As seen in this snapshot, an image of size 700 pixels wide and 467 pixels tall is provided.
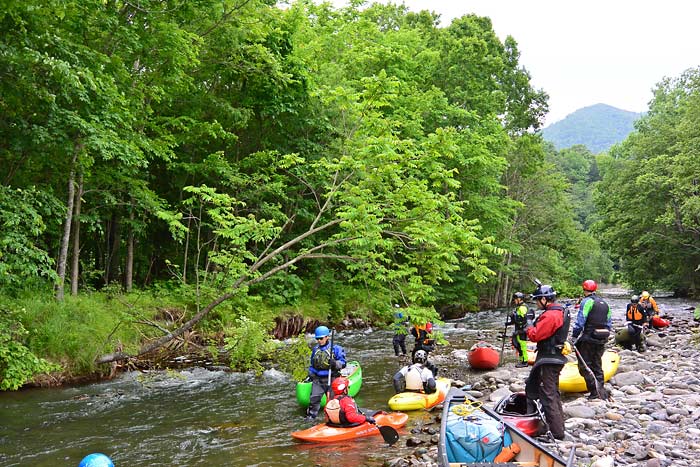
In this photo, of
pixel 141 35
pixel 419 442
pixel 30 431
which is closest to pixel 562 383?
pixel 419 442

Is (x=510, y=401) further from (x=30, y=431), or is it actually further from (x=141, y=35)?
(x=141, y=35)

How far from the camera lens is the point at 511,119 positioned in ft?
108

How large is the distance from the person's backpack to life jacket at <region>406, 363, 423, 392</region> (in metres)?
3.94

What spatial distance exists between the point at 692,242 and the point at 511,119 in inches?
529

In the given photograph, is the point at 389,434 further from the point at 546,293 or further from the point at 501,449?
the point at 546,293

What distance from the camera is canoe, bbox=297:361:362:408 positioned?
9.59 m

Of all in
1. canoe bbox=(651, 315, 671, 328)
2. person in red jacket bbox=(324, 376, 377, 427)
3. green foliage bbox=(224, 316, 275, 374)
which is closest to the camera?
person in red jacket bbox=(324, 376, 377, 427)

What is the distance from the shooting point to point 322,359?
9297mm

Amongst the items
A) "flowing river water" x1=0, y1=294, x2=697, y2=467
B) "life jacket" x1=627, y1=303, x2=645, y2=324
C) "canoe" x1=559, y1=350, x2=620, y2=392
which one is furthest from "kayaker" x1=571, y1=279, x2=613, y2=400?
"life jacket" x1=627, y1=303, x2=645, y2=324

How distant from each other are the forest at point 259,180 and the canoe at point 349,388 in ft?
5.59

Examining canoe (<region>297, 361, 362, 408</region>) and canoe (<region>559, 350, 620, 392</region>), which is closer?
canoe (<region>297, 361, 362, 408</region>)

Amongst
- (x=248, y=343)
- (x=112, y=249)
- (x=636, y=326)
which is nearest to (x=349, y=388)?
(x=248, y=343)

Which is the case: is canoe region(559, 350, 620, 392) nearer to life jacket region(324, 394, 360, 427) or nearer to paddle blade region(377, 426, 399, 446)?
paddle blade region(377, 426, 399, 446)

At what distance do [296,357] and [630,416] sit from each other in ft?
20.8
